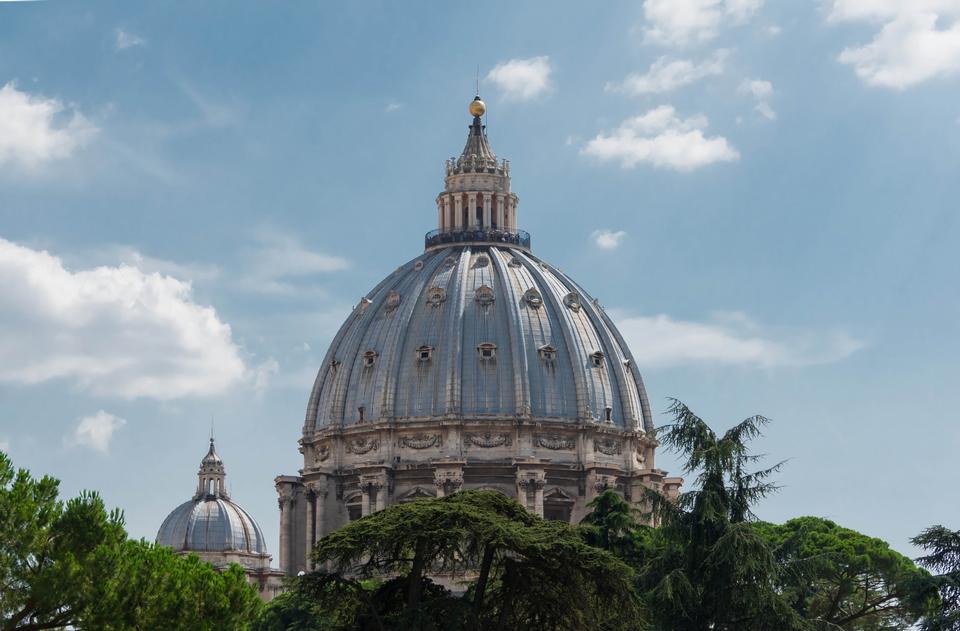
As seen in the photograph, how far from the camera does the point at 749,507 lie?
52.2m

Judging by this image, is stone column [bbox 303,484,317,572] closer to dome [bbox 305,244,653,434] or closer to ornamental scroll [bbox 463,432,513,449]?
dome [bbox 305,244,653,434]

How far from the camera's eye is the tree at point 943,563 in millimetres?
50281

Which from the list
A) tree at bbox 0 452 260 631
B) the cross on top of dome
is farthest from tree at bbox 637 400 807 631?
the cross on top of dome

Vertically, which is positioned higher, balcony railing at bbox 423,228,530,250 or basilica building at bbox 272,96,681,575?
balcony railing at bbox 423,228,530,250

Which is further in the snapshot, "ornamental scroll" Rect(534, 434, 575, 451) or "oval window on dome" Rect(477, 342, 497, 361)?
"oval window on dome" Rect(477, 342, 497, 361)

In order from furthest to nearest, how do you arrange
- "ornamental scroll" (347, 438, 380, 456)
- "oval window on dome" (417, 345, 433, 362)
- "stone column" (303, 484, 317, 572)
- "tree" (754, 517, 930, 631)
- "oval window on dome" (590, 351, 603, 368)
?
1. "oval window on dome" (590, 351, 603, 368)
2. "oval window on dome" (417, 345, 433, 362)
3. "stone column" (303, 484, 317, 572)
4. "ornamental scroll" (347, 438, 380, 456)
5. "tree" (754, 517, 930, 631)

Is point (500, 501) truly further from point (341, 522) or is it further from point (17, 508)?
point (341, 522)

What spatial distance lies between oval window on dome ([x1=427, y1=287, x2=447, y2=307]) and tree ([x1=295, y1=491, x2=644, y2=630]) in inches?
2649

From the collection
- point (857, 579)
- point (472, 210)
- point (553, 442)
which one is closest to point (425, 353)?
point (553, 442)

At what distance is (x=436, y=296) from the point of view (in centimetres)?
11781

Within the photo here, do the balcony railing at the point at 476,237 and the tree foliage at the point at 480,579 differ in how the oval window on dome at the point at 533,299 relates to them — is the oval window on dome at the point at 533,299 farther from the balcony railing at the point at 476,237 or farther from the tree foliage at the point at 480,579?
the tree foliage at the point at 480,579

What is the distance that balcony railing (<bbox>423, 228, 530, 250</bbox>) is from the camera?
403 feet

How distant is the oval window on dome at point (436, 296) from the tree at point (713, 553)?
65.3 meters

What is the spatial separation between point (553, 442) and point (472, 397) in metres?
5.24
